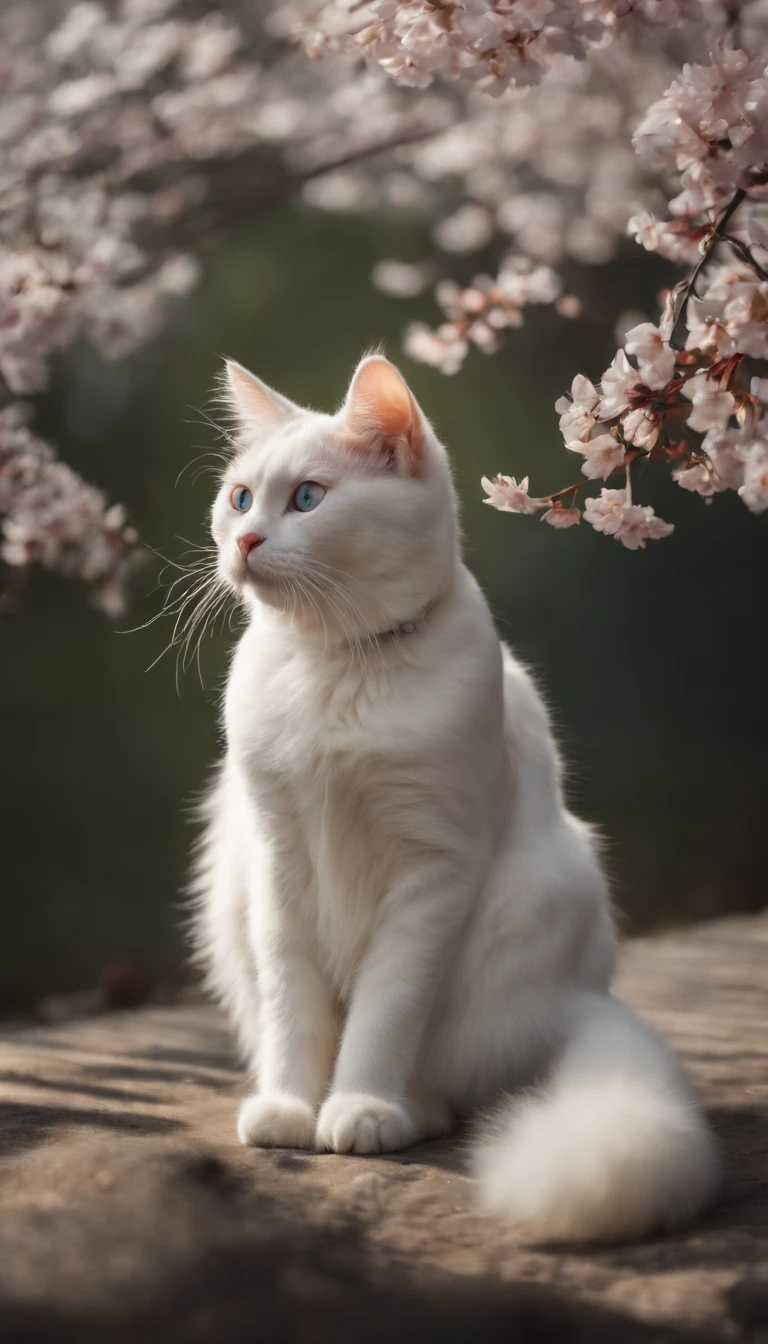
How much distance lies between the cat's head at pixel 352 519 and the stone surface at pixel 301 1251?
0.62 metres

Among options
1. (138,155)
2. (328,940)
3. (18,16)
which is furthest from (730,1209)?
(18,16)

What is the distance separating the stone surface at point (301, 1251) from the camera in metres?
0.85

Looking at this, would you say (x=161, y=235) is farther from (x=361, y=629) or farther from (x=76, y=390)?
Answer: (x=361, y=629)

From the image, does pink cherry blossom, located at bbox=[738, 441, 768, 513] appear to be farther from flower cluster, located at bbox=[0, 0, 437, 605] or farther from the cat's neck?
flower cluster, located at bbox=[0, 0, 437, 605]

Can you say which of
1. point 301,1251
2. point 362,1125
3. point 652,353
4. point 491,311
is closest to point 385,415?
point 652,353

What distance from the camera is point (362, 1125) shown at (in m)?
1.34

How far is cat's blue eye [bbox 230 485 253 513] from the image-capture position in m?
1.55

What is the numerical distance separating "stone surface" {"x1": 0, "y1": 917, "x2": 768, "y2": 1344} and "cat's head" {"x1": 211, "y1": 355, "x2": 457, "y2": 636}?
0.62m

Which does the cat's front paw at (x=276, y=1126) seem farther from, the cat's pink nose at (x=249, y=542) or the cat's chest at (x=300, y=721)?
the cat's pink nose at (x=249, y=542)

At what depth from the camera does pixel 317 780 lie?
145 cm

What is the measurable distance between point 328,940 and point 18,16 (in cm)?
313

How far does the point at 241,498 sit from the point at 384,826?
44cm

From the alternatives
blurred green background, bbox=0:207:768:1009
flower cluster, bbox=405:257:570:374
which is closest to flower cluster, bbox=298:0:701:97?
flower cluster, bbox=405:257:570:374

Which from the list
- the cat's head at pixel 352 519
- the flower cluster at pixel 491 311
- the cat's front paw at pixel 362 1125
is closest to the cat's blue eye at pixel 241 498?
the cat's head at pixel 352 519
